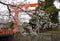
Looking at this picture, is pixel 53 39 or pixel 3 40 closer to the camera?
pixel 53 39

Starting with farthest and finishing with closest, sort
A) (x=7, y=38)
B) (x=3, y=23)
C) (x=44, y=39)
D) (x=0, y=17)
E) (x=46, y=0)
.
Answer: (x=46, y=0) < (x=7, y=38) < (x=44, y=39) < (x=3, y=23) < (x=0, y=17)

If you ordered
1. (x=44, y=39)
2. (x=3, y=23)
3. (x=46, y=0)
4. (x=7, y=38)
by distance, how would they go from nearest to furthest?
(x=3, y=23)
(x=44, y=39)
(x=7, y=38)
(x=46, y=0)

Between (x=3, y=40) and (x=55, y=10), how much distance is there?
248 cm

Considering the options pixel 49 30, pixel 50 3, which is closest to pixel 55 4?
pixel 50 3

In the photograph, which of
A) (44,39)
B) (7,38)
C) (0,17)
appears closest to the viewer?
(0,17)

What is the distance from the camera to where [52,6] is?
10.9 m

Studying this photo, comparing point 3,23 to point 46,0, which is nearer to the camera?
point 3,23

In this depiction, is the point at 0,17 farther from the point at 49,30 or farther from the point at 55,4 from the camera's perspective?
the point at 55,4

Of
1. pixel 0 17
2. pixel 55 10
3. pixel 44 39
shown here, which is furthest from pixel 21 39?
pixel 0 17

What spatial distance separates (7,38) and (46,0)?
2.38 m

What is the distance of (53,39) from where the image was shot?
9.30 meters

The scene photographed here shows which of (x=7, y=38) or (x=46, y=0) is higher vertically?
(x=46, y=0)

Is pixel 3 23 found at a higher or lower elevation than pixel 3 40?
higher

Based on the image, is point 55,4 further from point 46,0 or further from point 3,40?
point 3,40
